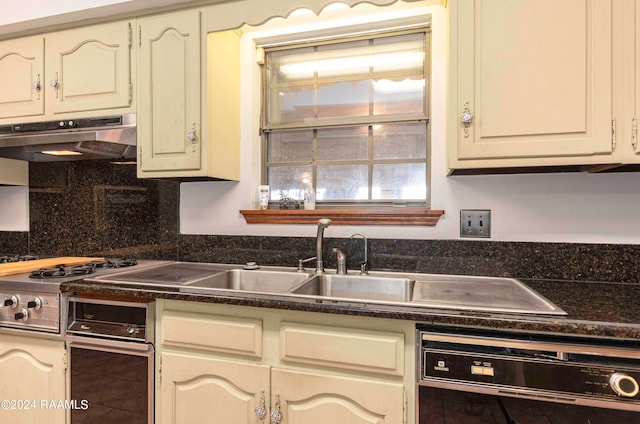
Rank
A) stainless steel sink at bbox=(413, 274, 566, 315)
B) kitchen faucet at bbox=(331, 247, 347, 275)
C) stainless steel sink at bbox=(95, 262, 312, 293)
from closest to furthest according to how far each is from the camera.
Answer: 1. stainless steel sink at bbox=(413, 274, 566, 315)
2. stainless steel sink at bbox=(95, 262, 312, 293)
3. kitchen faucet at bbox=(331, 247, 347, 275)

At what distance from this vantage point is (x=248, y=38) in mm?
2031

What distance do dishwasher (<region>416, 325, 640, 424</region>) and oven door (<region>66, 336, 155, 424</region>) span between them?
3.47 ft

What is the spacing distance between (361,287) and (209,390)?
0.76 m

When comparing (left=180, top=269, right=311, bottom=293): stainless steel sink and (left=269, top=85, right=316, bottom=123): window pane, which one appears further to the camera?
(left=269, top=85, right=316, bottom=123): window pane

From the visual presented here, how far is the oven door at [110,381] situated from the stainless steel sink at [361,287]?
2.45ft

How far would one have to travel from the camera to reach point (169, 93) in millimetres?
1735

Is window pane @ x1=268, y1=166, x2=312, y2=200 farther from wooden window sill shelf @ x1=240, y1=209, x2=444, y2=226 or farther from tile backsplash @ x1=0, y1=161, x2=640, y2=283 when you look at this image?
tile backsplash @ x1=0, y1=161, x2=640, y2=283

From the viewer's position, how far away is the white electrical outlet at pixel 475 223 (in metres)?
1.63

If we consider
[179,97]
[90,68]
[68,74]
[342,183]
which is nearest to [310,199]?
[342,183]

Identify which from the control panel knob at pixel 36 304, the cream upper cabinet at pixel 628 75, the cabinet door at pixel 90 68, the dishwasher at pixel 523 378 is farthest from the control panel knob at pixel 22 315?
Answer: the cream upper cabinet at pixel 628 75

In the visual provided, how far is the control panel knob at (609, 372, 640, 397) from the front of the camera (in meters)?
0.94

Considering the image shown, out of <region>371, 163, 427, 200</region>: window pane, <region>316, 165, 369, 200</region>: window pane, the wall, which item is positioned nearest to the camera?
the wall

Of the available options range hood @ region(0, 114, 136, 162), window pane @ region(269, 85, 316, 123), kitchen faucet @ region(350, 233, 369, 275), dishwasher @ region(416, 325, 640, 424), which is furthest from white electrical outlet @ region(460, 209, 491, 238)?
range hood @ region(0, 114, 136, 162)

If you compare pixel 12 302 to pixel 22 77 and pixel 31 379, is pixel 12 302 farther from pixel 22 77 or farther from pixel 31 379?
pixel 22 77
